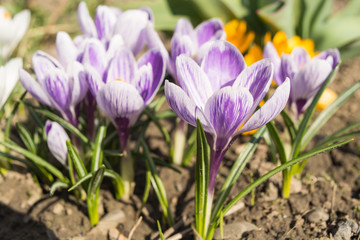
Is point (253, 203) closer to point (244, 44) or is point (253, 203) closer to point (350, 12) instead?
point (244, 44)

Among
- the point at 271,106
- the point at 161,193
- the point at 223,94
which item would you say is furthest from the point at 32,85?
the point at 271,106

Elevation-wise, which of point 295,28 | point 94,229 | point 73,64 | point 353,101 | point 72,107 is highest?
point 73,64

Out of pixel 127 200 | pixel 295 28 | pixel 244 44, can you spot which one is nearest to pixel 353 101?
pixel 295 28

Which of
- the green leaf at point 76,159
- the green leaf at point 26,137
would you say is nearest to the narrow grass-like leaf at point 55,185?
the green leaf at point 76,159

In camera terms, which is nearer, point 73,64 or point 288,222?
point 73,64

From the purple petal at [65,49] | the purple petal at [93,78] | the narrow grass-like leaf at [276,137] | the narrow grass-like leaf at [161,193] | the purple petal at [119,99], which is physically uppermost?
the purple petal at [65,49]

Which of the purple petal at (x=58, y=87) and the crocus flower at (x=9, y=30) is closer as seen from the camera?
the purple petal at (x=58, y=87)

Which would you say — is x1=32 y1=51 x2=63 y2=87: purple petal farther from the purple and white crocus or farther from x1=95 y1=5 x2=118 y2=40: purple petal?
the purple and white crocus

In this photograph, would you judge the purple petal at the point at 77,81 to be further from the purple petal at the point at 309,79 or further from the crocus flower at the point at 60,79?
the purple petal at the point at 309,79
